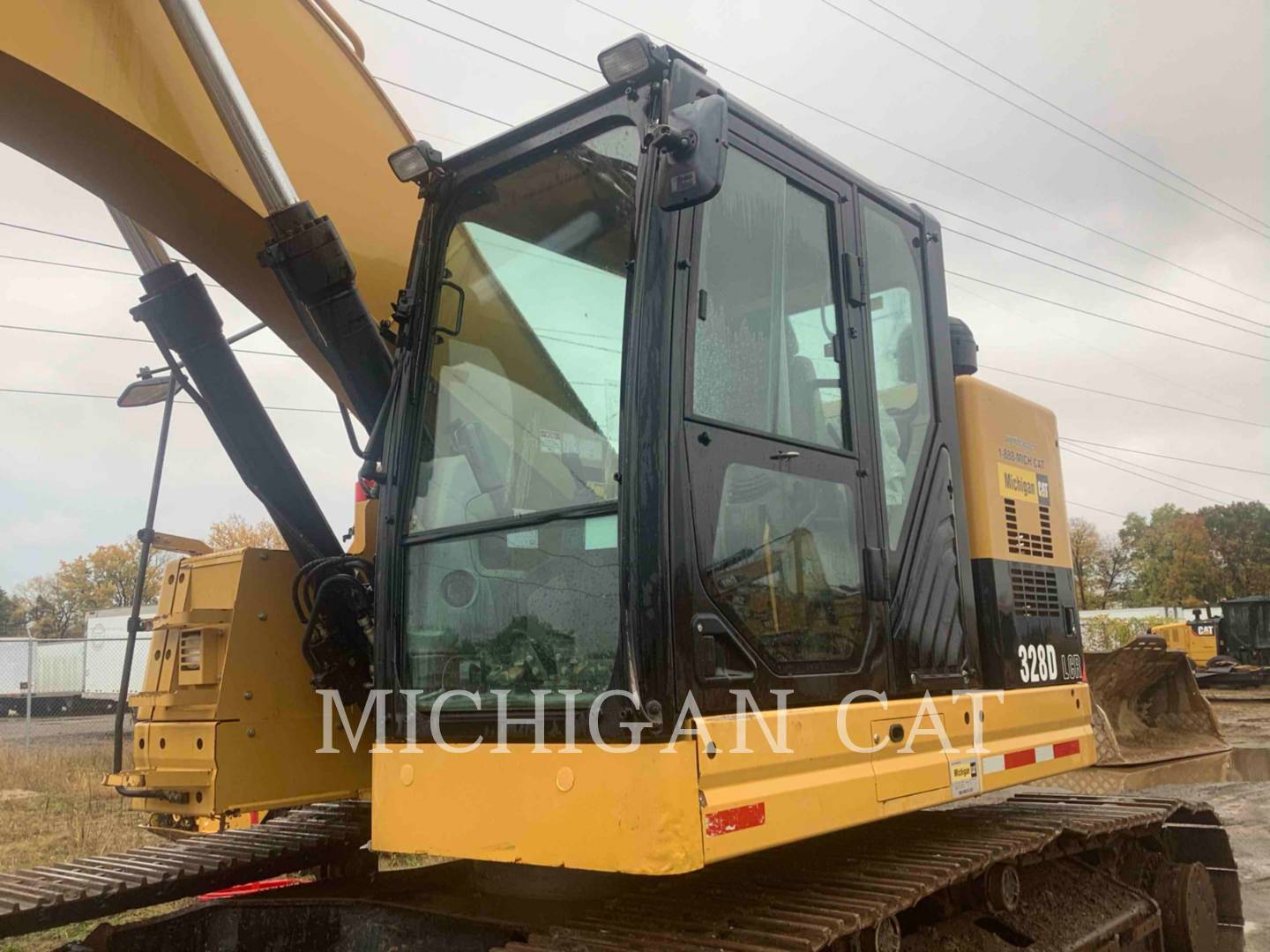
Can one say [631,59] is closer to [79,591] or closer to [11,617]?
[79,591]

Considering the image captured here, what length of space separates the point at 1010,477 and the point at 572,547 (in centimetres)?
210

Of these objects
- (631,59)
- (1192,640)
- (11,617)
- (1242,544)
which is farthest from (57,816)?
(1242,544)

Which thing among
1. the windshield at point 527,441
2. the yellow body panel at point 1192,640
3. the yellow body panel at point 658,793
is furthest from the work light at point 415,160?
the yellow body panel at point 1192,640

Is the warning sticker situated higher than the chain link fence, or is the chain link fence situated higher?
the chain link fence

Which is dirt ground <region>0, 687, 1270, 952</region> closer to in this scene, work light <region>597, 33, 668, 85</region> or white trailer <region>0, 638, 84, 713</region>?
work light <region>597, 33, 668, 85</region>

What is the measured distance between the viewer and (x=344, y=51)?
4094 mm

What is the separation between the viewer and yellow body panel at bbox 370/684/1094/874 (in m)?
2.41

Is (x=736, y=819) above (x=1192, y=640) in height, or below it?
below

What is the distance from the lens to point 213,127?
3.40 metres

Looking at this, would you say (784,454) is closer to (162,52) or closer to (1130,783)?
(162,52)

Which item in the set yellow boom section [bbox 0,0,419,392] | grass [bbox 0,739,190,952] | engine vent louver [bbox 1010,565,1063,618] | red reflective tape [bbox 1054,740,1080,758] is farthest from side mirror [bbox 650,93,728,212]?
grass [bbox 0,739,190,952]

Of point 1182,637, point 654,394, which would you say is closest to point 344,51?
point 654,394

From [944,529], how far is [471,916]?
1.87m

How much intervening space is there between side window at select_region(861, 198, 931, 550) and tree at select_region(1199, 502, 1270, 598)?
193 ft
